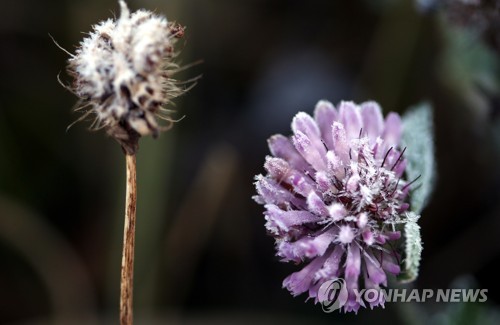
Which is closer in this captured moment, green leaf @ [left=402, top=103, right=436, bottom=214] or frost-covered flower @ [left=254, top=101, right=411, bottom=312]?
frost-covered flower @ [left=254, top=101, right=411, bottom=312]

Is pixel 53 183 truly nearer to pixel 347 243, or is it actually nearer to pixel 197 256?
pixel 197 256

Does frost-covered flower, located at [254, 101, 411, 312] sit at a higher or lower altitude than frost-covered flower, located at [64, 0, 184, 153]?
lower

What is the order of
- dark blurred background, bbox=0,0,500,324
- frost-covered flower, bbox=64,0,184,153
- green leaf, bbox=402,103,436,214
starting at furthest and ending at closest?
dark blurred background, bbox=0,0,500,324
green leaf, bbox=402,103,436,214
frost-covered flower, bbox=64,0,184,153

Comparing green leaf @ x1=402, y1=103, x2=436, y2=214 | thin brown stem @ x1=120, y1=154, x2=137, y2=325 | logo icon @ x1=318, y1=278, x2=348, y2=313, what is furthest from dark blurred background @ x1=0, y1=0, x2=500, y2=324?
thin brown stem @ x1=120, y1=154, x2=137, y2=325

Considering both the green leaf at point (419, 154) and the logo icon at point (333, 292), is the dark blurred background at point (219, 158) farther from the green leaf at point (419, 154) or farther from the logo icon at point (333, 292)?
the logo icon at point (333, 292)

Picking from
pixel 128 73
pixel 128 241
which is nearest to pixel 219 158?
pixel 128 241

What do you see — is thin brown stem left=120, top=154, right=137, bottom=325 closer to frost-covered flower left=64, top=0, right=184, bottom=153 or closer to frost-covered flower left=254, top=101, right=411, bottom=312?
frost-covered flower left=64, top=0, right=184, bottom=153

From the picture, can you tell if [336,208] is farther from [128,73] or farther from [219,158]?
[219,158]

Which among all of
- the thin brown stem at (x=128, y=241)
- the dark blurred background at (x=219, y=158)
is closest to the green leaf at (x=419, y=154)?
the dark blurred background at (x=219, y=158)
